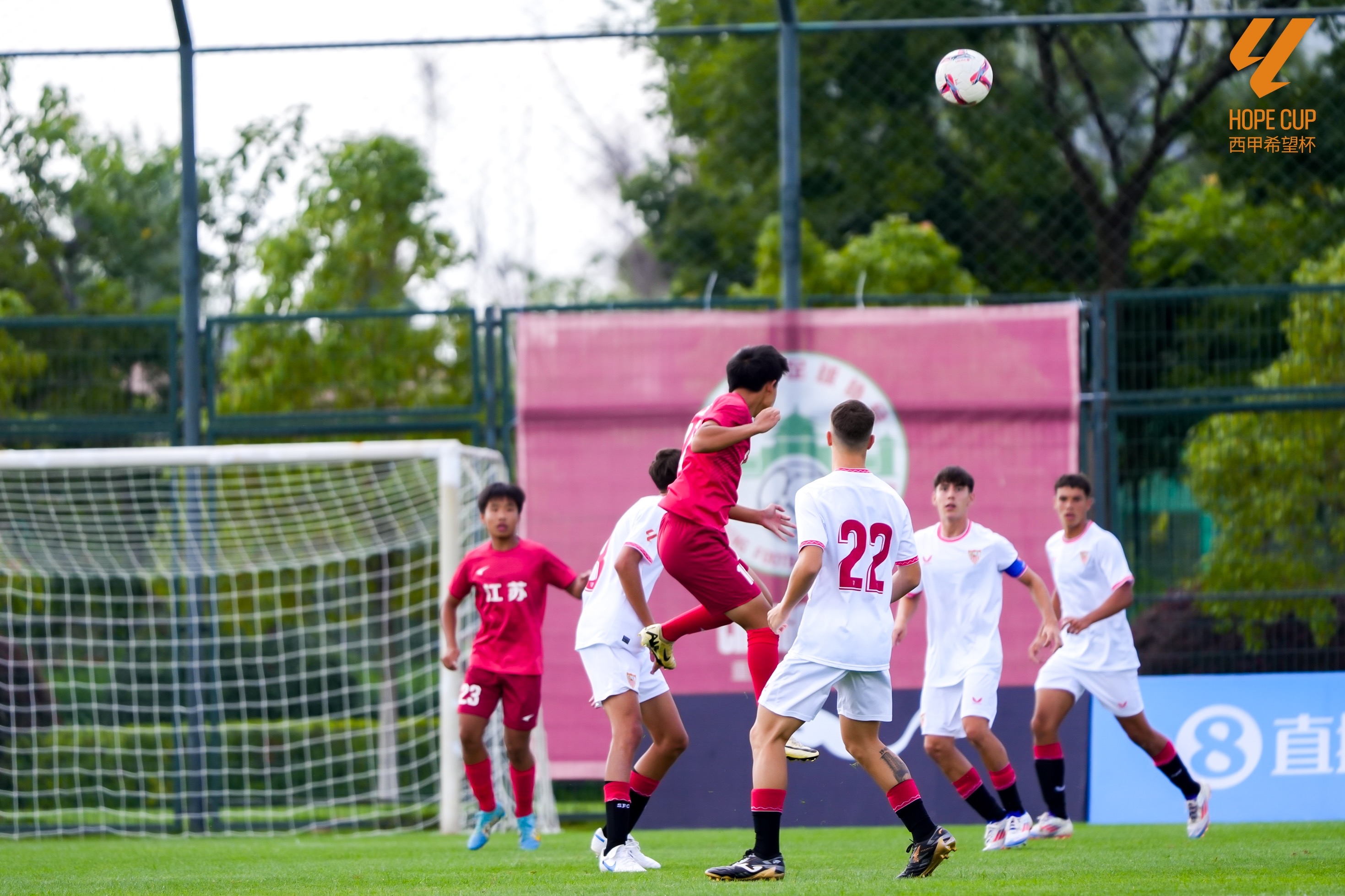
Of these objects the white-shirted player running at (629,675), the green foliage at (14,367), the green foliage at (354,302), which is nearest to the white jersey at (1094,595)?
the white-shirted player running at (629,675)

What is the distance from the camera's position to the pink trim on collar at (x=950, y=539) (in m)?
7.81

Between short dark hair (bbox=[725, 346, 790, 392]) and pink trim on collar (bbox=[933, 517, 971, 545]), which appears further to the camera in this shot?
pink trim on collar (bbox=[933, 517, 971, 545])

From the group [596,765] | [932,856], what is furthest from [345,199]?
[932,856]

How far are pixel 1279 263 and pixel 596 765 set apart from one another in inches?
358

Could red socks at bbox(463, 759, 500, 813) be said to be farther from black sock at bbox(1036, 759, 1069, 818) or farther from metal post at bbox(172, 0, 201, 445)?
metal post at bbox(172, 0, 201, 445)

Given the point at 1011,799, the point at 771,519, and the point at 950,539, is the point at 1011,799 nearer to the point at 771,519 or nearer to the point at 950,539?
the point at 950,539

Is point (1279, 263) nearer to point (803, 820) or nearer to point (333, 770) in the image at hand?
point (803, 820)

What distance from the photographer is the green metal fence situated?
31.7 ft

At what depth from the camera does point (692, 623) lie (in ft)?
21.1

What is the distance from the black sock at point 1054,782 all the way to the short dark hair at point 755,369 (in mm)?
3283

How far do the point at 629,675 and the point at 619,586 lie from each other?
502 millimetres

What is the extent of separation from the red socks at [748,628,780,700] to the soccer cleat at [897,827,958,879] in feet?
3.31

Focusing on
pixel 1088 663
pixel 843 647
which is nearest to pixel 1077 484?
pixel 1088 663

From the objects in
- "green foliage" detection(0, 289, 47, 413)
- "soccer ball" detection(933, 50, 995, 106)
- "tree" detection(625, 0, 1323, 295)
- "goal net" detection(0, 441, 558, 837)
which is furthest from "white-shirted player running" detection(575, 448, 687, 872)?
"tree" detection(625, 0, 1323, 295)
